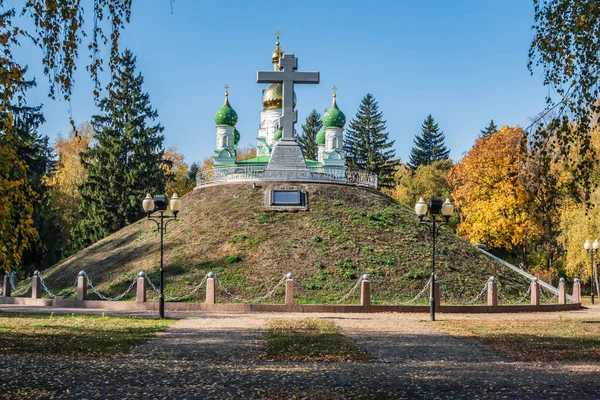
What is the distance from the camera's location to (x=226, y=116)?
4491cm

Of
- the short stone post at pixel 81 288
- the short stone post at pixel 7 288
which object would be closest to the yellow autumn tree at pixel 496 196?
the short stone post at pixel 81 288

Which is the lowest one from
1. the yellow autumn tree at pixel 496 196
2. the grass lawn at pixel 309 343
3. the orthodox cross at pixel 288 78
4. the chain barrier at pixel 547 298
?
the chain barrier at pixel 547 298

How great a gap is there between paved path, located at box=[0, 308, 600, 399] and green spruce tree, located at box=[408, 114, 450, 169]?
69478 millimetres

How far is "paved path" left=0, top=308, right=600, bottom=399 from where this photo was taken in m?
8.37

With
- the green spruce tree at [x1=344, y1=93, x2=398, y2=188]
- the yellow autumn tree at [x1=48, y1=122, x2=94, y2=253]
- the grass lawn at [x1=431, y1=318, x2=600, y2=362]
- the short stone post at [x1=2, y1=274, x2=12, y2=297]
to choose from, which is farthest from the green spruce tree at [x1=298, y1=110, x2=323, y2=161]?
the grass lawn at [x1=431, y1=318, x2=600, y2=362]

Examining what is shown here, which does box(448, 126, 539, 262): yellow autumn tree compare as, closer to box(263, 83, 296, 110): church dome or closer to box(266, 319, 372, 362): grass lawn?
box(263, 83, 296, 110): church dome

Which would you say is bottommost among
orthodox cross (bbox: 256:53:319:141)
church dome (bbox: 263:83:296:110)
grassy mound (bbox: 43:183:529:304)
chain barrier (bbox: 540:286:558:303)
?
chain barrier (bbox: 540:286:558:303)

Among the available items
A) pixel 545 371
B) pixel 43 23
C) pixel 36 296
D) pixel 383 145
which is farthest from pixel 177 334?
pixel 383 145

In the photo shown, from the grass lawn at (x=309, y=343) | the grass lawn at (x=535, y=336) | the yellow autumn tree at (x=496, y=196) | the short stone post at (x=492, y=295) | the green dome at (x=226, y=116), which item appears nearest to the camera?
the grass lawn at (x=309, y=343)

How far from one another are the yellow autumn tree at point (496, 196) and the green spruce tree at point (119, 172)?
2258 cm

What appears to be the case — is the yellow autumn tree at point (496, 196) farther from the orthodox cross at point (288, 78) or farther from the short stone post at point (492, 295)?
the short stone post at point (492, 295)

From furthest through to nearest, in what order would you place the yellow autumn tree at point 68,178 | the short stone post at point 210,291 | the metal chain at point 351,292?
1. the yellow autumn tree at point 68,178
2. the metal chain at point 351,292
3. the short stone post at point 210,291

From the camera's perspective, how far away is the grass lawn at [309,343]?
458 inches

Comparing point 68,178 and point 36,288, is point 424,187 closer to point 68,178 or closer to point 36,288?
point 68,178
